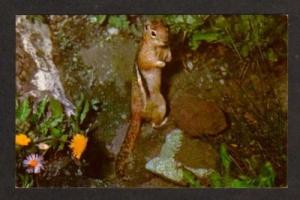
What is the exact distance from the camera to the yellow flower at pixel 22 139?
7.14ft

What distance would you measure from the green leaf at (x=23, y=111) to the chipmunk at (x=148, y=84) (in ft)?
0.59

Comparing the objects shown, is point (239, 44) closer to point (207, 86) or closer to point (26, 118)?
point (207, 86)

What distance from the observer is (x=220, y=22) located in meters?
2.17

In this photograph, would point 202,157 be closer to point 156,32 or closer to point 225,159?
point 225,159

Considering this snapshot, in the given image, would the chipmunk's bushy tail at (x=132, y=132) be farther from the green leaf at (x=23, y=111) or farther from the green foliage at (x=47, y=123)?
the green leaf at (x=23, y=111)

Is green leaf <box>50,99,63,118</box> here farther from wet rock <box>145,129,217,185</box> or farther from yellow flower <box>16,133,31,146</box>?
wet rock <box>145,129,217,185</box>

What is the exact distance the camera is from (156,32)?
2.16 meters

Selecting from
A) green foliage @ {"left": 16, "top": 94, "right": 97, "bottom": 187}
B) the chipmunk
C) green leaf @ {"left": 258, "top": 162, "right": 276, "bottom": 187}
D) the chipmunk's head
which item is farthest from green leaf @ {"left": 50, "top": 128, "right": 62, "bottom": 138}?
green leaf @ {"left": 258, "top": 162, "right": 276, "bottom": 187}

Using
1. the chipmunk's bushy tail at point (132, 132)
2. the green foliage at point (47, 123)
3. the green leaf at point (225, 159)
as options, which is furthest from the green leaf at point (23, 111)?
the green leaf at point (225, 159)

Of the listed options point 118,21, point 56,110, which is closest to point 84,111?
point 56,110

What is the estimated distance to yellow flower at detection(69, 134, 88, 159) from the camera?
85.7 inches

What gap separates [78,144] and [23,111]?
11 centimetres

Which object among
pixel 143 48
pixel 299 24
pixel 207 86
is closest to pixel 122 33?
pixel 143 48

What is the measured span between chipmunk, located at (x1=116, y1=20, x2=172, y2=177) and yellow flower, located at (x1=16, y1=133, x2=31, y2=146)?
163 millimetres
